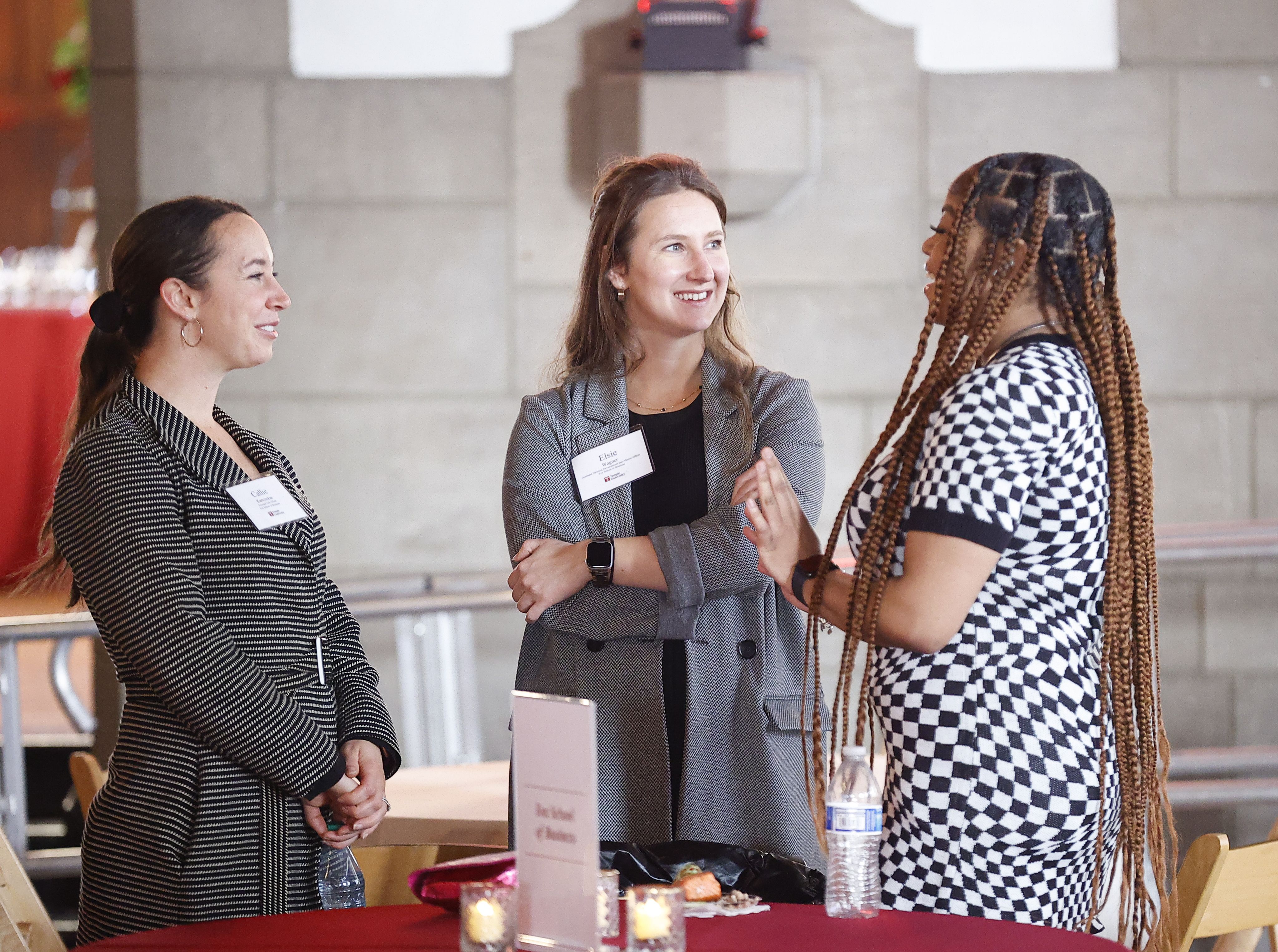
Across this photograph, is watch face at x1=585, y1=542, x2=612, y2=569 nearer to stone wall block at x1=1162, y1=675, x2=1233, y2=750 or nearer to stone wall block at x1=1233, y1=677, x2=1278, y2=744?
stone wall block at x1=1162, y1=675, x2=1233, y2=750

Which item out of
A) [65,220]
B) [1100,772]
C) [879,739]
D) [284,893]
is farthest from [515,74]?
[65,220]

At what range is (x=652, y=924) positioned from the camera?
1215 mm

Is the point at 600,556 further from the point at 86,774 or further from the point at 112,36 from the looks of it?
the point at 112,36

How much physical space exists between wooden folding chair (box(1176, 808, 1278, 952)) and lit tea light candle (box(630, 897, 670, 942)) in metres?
0.70

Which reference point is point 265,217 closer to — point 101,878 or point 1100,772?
point 101,878

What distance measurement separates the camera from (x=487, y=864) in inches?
58.8

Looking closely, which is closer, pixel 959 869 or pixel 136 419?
pixel 959 869

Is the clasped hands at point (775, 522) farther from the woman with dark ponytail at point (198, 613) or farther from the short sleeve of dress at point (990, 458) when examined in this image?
the woman with dark ponytail at point (198, 613)

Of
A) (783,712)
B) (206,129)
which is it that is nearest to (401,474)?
(206,129)

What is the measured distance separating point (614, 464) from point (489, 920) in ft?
3.42

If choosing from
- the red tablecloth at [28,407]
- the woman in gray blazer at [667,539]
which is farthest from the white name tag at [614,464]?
the red tablecloth at [28,407]

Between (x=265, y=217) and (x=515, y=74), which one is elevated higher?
(x=515, y=74)

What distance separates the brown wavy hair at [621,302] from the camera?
226 centimetres

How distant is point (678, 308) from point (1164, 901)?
1.16 meters
